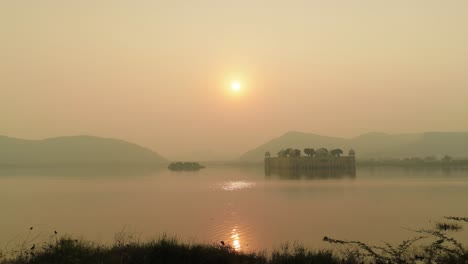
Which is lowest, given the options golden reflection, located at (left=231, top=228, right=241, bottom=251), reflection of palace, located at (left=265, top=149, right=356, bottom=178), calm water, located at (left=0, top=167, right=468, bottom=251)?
golden reflection, located at (left=231, top=228, right=241, bottom=251)

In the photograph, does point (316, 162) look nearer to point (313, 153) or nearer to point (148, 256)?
point (313, 153)

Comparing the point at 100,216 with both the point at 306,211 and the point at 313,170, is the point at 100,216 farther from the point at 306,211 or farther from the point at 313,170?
the point at 313,170

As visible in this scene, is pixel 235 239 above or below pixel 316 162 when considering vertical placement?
below

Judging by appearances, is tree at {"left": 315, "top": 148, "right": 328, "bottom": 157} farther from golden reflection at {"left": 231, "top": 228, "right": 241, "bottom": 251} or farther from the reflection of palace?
golden reflection at {"left": 231, "top": 228, "right": 241, "bottom": 251}

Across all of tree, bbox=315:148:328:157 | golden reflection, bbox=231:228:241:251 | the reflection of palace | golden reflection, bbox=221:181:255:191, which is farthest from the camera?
tree, bbox=315:148:328:157

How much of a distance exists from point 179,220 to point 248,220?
4.28 metres

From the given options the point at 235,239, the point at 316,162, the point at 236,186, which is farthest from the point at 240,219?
the point at 316,162

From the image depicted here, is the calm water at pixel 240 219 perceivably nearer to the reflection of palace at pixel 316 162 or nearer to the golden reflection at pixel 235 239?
the golden reflection at pixel 235 239

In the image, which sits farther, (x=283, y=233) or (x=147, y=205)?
(x=147, y=205)

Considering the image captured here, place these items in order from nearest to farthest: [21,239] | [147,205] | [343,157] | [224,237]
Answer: [21,239]
[224,237]
[147,205]
[343,157]

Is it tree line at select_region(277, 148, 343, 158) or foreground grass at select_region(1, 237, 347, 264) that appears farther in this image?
tree line at select_region(277, 148, 343, 158)


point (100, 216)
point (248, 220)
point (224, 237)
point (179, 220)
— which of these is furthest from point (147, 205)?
point (224, 237)

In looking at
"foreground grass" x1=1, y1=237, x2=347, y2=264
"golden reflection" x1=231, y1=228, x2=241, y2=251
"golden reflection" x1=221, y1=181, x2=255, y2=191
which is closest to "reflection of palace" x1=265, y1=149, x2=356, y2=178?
"golden reflection" x1=221, y1=181, x2=255, y2=191

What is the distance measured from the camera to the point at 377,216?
29.4m
